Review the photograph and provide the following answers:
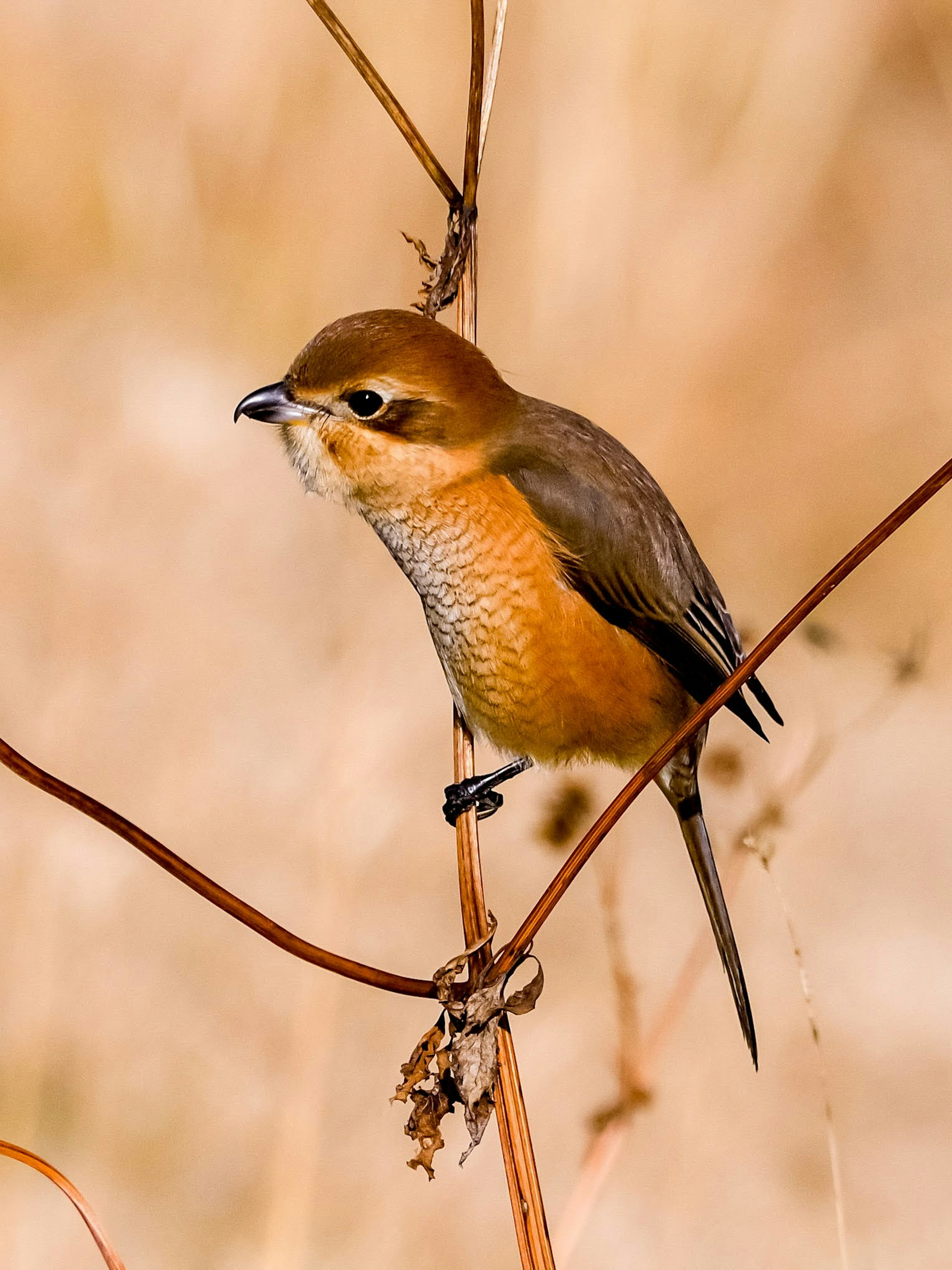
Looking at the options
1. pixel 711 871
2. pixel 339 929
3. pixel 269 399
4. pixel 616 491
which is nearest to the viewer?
pixel 269 399

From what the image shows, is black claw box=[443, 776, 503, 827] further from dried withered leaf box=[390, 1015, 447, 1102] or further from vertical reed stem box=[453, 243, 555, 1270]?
dried withered leaf box=[390, 1015, 447, 1102]

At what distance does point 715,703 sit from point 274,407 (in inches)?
33.0

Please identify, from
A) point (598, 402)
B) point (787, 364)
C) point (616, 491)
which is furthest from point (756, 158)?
point (616, 491)

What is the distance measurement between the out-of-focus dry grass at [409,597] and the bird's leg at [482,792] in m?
0.16

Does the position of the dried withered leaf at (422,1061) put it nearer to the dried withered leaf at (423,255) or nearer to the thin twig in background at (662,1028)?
the thin twig in background at (662,1028)

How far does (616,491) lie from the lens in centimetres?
181

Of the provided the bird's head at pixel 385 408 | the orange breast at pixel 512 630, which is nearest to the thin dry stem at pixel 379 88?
the bird's head at pixel 385 408

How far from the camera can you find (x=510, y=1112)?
1122 millimetres

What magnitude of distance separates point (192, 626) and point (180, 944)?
66 cm

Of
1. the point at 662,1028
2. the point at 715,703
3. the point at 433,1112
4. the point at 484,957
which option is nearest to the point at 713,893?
the point at 662,1028

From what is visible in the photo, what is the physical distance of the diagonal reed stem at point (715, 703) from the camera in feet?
3.10

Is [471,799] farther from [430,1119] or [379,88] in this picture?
[379,88]

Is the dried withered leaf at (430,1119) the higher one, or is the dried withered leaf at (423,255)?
the dried withered leaf at (423,255)

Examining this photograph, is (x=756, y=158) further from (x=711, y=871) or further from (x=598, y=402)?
(x=711, y=871)
